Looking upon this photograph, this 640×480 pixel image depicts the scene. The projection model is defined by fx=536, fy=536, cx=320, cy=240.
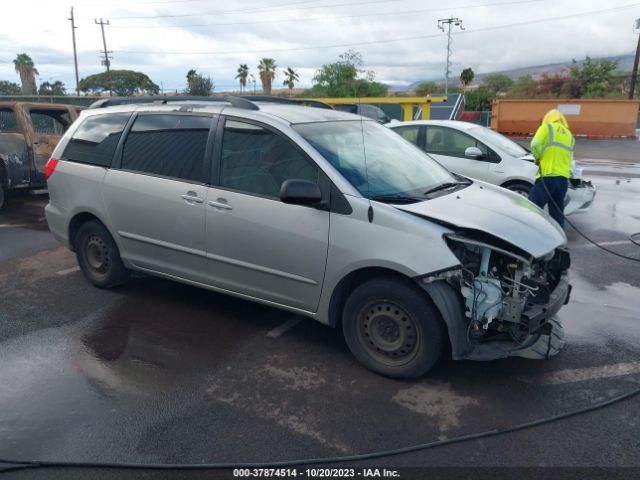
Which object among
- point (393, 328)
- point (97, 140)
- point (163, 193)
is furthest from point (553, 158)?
point (97, 140)

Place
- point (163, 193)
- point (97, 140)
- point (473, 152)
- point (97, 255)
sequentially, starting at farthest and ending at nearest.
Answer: point (473, 152)
point (97, 255)
point (97, 140)
point (163, 193)

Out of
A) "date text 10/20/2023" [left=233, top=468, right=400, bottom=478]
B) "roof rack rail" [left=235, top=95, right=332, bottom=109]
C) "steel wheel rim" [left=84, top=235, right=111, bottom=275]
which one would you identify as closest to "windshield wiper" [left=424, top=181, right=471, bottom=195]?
"roof rack rail" [left=235, top=95, right=332, bottom=109]

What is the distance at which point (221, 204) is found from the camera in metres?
4.21

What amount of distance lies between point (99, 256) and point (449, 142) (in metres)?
5.81

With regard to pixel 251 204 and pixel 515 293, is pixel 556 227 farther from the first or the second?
pixel 251 204

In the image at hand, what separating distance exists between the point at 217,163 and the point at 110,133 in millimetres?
1484

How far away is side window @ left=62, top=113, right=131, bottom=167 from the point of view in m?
5.07

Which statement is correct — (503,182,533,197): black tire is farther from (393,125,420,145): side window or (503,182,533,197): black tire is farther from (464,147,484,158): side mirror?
(393,125,420,145): side window

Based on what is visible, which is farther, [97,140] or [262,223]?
[97,140]

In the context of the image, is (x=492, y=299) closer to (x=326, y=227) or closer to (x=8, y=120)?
(x=326, y=227)

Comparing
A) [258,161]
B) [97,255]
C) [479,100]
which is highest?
[479,100]

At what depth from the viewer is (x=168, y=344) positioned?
167 inches

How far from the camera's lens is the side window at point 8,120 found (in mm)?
9329

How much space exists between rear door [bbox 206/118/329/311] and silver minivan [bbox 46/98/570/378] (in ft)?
0.03
